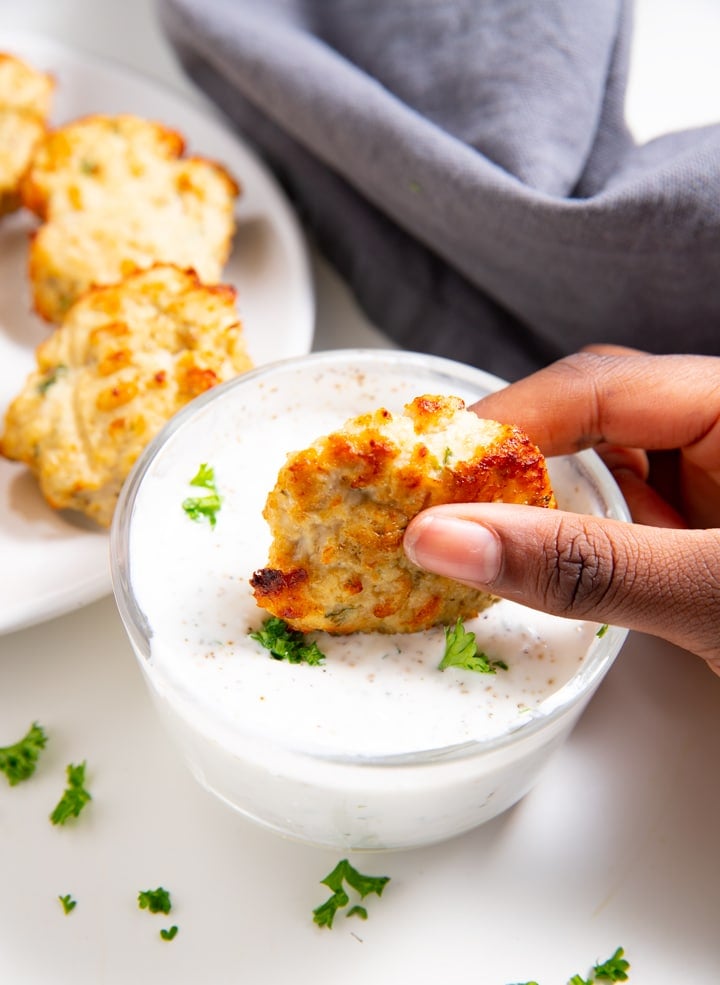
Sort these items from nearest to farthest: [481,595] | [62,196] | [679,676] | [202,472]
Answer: [481,595] < [202,472] < [679,676] < [62,196]

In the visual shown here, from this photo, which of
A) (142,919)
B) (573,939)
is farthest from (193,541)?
(573,939)

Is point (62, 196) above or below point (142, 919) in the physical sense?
above

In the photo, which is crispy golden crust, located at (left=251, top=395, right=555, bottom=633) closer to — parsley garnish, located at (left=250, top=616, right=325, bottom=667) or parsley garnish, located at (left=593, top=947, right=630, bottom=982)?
parsley garnish, located at (left=250, top=616, right=325, bottom=667)

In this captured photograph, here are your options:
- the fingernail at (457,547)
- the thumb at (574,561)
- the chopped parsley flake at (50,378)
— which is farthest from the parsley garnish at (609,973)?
the chopped parsley flake at (50,378)

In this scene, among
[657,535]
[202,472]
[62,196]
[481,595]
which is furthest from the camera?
[62,196]

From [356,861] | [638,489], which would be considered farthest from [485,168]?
[356,861]

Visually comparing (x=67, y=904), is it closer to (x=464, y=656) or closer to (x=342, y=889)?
(x=342, y=889)

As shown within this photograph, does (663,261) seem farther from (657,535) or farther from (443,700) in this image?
(443,700)
